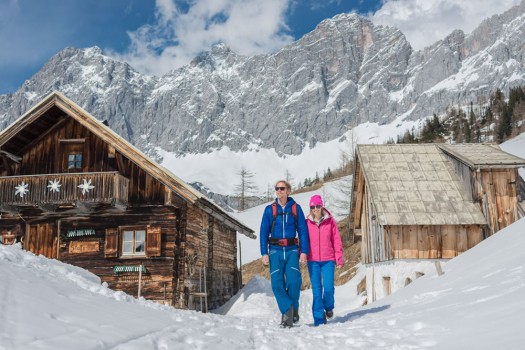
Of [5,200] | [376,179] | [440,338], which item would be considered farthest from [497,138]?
[440,338]

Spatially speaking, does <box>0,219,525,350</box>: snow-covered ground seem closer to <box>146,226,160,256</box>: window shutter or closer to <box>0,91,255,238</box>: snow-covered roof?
<box>0,91,255,238</box>: snow-covered roof

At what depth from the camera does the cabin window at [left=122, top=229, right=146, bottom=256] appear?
55.9 feet

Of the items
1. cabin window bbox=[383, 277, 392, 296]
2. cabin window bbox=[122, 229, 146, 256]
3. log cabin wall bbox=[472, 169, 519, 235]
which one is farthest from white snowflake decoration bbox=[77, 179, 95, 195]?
log cabin wall bbox=[472, 169, 519, 235]

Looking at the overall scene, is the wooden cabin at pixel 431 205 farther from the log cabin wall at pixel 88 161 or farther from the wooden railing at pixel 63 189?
the wooden railing at pixel 63 189

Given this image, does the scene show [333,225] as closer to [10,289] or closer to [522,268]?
[522,268]

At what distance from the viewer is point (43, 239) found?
688 inches

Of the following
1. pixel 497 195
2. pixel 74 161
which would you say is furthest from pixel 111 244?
pixel 497 195

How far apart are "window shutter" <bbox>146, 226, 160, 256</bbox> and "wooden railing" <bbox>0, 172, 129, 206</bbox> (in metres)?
1.35

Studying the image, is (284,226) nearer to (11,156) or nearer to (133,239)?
(133,239)

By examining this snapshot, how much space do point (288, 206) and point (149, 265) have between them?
1015 cm

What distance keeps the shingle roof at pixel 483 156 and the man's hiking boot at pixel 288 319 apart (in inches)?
493

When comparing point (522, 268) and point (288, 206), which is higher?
point (288, 206)

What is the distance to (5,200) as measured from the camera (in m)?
16.8

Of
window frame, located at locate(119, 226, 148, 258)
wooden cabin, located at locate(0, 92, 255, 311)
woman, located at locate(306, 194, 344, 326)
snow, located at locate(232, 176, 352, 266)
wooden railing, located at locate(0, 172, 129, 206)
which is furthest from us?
snow, located at locate(232, 176, 352, 266)
